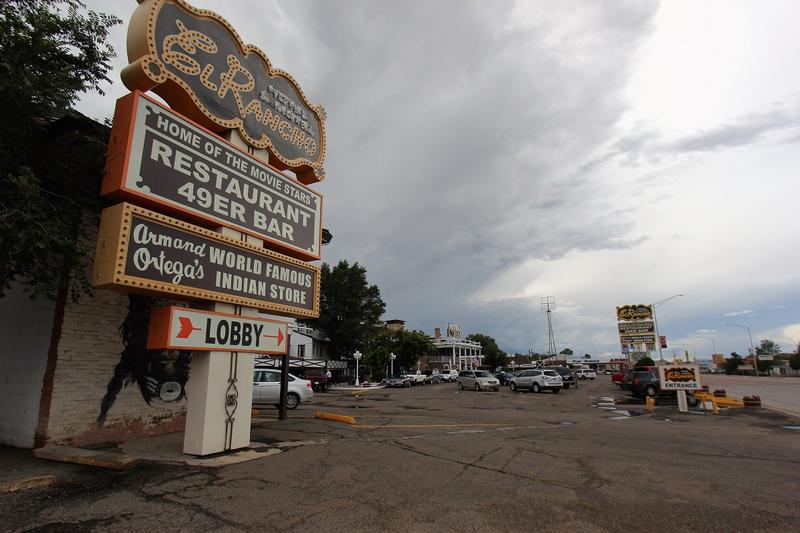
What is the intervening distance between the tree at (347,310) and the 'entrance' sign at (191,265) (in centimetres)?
4714

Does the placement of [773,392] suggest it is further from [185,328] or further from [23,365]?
[23,365]

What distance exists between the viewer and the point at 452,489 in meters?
6.00

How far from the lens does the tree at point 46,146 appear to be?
6.45 metres

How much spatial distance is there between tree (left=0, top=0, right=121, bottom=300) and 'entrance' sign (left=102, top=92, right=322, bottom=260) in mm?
1223

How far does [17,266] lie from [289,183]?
522 centimetres

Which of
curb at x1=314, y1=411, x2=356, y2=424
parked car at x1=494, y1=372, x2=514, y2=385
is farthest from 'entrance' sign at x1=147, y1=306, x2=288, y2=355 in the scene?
parked car at x1=494, y1=372, x2=514, y2=385

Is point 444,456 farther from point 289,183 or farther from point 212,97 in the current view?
point 212,97

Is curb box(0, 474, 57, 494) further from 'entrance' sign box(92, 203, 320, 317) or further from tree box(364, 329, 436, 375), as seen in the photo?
tree box(364, 329, 436, 375)

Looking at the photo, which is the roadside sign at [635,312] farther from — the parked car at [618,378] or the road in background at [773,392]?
the parked car at [618,378]

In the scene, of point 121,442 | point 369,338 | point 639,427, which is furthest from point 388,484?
point 369,338

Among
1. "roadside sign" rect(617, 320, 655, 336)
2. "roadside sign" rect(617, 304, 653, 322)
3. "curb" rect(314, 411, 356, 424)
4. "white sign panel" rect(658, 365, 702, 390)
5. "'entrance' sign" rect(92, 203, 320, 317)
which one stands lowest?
"curb" rect(314, 411, 356, 424)

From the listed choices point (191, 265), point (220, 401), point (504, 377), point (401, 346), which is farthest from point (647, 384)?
point (401, 346)

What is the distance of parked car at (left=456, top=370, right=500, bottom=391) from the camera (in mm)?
32438

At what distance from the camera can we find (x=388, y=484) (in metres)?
6.21
